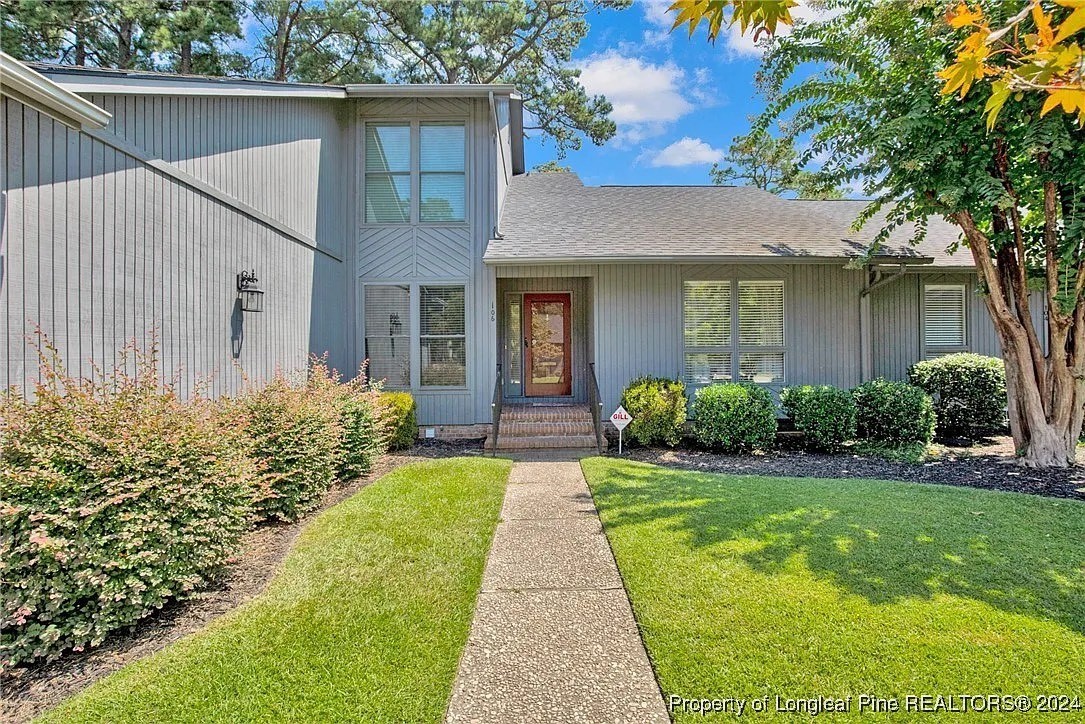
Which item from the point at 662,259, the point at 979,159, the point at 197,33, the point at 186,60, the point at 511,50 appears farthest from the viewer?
the point at 511,50

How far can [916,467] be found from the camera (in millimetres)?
6871

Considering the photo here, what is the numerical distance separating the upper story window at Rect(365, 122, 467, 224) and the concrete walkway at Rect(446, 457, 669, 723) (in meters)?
6.38

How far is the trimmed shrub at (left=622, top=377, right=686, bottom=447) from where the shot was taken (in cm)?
797

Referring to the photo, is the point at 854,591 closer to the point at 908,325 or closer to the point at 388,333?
the point at 388,333

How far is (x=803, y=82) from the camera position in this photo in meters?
7.51

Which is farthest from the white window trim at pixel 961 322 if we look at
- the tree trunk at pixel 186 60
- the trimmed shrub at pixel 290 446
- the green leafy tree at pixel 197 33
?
the tree trunk at pixel 186 60

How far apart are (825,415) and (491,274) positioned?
19.3 feet

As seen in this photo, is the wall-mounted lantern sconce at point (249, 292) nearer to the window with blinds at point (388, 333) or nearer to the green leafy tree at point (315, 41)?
the window with blinds at point (388, 333)

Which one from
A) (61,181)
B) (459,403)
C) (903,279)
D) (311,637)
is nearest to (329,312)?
(459,403)

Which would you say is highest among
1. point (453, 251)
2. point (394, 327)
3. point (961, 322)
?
point (453, 251)

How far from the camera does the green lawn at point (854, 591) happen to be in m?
2.48

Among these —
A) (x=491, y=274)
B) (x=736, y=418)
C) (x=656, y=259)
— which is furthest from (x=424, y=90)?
(x=736, y=418)

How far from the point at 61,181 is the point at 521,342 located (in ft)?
24.6

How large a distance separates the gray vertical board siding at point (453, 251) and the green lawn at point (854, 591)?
14.1 feet
